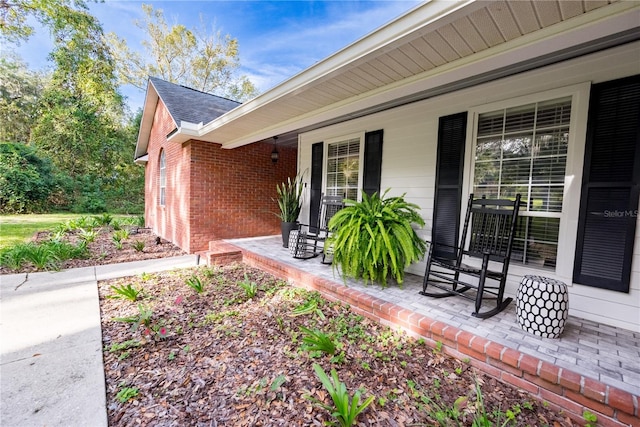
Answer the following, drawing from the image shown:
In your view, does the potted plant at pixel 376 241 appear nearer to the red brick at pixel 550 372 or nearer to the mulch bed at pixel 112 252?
the red brick at pixel 550 372

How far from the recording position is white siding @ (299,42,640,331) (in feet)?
7.41

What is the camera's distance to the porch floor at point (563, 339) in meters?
1.69

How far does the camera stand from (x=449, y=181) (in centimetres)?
329

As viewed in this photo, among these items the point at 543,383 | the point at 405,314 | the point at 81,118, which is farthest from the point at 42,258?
the point at 81,118

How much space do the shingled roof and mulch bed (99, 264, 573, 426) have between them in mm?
4103

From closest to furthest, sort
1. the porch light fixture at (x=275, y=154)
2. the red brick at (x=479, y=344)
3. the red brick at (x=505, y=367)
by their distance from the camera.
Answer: the red brick at (x=505, y=367) → the red brick at (x=479, y=344) → the porch light fixture at (x=275, y=154)

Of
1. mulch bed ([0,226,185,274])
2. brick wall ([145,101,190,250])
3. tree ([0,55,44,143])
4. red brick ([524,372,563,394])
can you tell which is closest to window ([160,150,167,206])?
brick wall ([145,101,190,250])

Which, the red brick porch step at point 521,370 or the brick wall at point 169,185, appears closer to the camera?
the red brick porch step at point 521,370

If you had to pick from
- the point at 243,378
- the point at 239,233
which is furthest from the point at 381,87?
the point at 239,233

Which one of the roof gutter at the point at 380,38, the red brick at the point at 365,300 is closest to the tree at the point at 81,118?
the roof gutter at the point at 380,38

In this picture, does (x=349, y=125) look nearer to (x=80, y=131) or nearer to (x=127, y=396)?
(x=127, y=396)

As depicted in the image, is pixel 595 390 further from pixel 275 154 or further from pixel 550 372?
pixel 275 154

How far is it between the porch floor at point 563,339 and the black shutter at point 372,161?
1688mm

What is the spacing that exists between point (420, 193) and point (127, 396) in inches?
139
